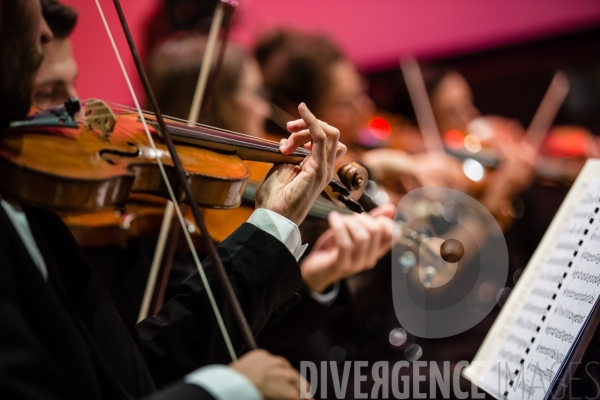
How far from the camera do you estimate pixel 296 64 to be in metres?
1.83

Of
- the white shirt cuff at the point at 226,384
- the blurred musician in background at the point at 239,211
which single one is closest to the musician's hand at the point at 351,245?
Result: the blurred musician in background at the point at 239,211

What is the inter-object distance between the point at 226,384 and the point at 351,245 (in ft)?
2.29

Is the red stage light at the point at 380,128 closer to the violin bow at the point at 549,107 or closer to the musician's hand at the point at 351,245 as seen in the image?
the violin bow at the point at 549,107

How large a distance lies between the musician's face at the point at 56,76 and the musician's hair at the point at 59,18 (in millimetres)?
16

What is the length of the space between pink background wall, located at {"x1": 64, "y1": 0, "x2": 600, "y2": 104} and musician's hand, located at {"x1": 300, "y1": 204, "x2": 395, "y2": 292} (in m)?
1.45

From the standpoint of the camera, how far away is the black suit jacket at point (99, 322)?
1.70ft

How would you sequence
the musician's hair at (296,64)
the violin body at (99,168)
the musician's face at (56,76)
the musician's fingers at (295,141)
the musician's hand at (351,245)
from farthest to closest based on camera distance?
the musician's hair at (296,64)
the musician's hand at (351,245)
the musician's face at (56,76)
the musician's fingers at (295,141)
the violin body at (99,168)

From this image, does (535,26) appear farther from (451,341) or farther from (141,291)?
(141,291)

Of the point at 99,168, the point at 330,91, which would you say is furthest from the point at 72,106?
the point at 330,91

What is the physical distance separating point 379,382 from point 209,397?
0.75m

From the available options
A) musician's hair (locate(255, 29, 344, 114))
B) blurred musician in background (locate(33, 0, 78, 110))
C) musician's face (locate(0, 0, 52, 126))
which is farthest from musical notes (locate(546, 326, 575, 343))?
musician's hair (locate(255, 29, 344, 114))

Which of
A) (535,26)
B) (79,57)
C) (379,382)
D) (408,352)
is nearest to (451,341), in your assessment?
(408,352)

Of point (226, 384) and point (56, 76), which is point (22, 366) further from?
point (56, 76)

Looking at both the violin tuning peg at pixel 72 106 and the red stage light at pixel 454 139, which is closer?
the violin tuning peg at pixel 72 106
